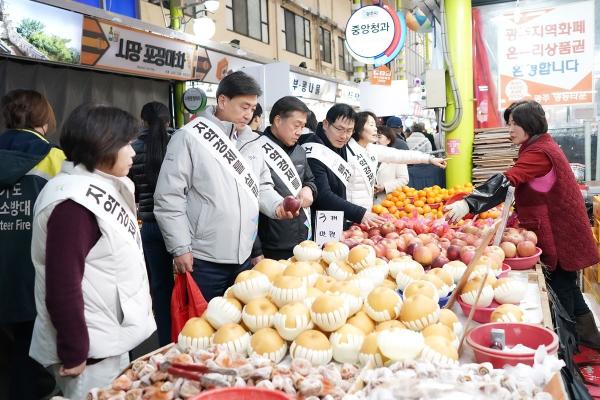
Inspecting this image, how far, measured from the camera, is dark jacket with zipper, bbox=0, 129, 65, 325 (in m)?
2.96

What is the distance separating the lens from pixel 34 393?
3.02m

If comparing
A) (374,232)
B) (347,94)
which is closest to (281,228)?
(374,232)

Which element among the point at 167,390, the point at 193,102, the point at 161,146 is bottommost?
the point at 167,390

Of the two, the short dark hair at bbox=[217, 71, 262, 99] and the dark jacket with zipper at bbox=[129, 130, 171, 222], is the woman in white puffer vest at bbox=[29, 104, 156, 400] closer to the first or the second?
the short dark hair at bbox=[217, 71, 262, 99]

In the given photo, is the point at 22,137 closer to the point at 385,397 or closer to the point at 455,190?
the point at 385,397

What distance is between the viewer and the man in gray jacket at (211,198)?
2.76m

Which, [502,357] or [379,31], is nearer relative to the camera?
[502,357]

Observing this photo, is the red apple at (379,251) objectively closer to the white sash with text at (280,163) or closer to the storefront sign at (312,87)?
the white sash with text at (280,163)

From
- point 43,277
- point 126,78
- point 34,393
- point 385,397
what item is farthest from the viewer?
point 126,78

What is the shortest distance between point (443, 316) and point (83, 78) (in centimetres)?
610

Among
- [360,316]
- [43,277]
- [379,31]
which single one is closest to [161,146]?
[43,277]

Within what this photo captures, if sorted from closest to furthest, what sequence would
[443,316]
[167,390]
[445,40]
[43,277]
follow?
[167,390]
[443,316]
[43,277]
[445,40]

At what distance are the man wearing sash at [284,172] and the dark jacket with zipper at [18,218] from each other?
1.24 metres

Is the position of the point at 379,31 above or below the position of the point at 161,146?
above
